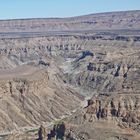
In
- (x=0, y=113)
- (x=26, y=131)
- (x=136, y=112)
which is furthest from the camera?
(x=0, y=113)

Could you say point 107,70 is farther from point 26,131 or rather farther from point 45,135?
point 45,135

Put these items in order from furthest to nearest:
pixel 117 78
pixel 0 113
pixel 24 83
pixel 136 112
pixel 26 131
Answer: pixel 117 78 → pixel 24 83 → pixel 0 113 → pixel 26 131 → pixel 136 112

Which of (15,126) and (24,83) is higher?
(24,83)

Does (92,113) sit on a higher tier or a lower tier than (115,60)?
lower

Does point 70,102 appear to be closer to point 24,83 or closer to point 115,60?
point 24,83

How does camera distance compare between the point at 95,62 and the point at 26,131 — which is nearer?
the point at 26,131

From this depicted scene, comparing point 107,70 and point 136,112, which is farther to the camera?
point 107,70

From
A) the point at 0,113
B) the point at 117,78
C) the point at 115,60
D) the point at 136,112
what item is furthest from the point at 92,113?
the point at 115,60

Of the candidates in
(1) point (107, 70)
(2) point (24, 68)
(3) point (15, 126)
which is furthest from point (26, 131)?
(1) point (107, 70)

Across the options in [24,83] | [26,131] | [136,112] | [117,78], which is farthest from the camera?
[117,78]
